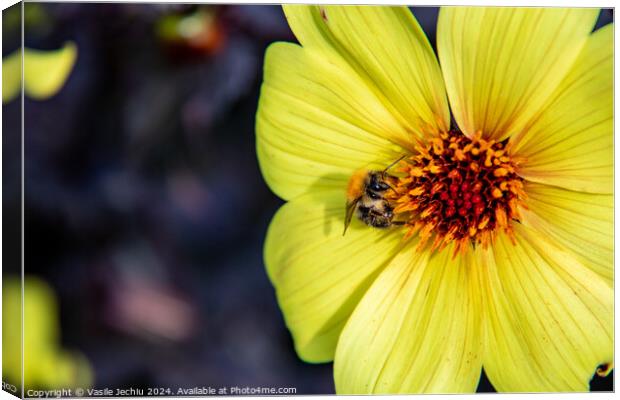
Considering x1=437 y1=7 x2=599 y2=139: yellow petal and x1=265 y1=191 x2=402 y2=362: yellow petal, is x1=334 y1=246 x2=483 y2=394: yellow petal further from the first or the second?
x1=437 y1=7 x2=599 y2=139: yellow petal

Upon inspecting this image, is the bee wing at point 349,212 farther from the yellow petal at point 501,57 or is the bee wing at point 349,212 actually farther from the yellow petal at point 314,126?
the yellow petal at point 501,57

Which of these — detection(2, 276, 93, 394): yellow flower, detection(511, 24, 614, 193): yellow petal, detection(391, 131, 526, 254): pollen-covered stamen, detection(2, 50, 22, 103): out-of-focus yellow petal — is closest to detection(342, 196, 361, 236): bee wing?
detection(391, 131, 526, 254): pollen-covered stamen

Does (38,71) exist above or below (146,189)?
above

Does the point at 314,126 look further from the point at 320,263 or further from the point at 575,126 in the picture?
the point at 575,126

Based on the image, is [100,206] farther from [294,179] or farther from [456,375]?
[456,375]

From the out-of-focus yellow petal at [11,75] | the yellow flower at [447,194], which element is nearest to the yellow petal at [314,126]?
the yellow flower at [447,194]

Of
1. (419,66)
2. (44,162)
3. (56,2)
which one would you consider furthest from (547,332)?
(56,2)

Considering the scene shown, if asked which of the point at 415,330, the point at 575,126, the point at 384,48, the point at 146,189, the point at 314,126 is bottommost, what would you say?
the point at 415,330

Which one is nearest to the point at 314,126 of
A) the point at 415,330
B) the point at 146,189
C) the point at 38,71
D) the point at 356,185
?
the point at 356,185
